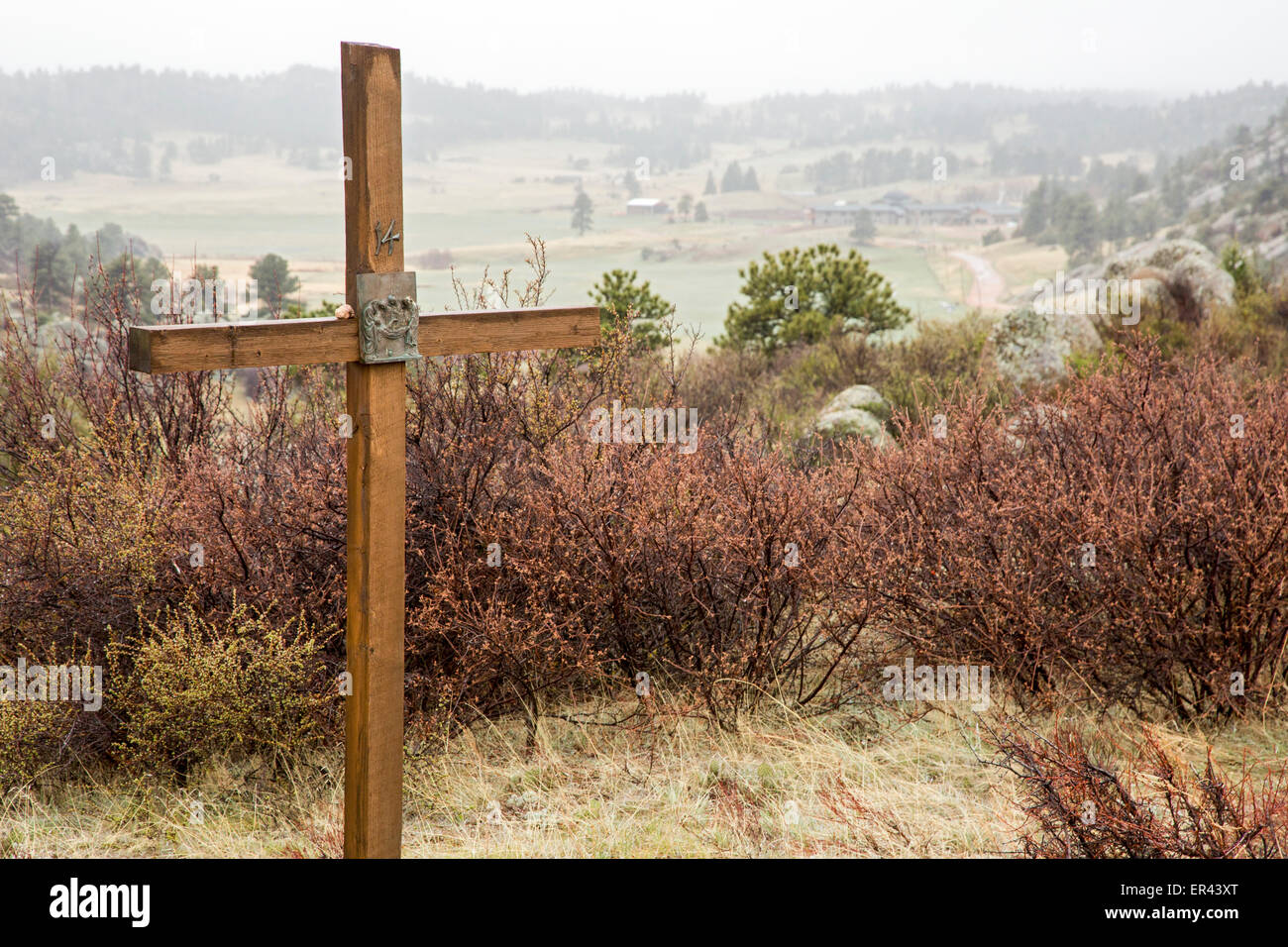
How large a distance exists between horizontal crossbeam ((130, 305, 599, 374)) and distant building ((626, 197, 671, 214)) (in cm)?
8754

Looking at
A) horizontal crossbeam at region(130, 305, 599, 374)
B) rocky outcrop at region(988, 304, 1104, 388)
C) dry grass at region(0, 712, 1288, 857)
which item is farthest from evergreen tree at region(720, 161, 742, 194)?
horizontal crossbeam at region(130, 305, 599, 374)

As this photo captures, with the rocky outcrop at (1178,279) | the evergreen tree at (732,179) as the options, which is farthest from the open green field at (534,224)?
the rocky outcrop at (1178,279)

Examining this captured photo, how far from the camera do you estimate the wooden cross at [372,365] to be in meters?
3.23

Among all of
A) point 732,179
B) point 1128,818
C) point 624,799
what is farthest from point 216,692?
point 732,179

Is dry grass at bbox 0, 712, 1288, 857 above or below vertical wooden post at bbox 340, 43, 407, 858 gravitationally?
below

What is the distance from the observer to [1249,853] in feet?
11.2

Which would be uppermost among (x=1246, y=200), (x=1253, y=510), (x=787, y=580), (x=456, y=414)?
(x=1246, y=200)

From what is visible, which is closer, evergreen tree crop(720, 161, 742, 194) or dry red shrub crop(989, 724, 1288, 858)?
dry red shrub crop(989, 724, 1288, 858)

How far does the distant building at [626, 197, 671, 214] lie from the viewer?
294ft

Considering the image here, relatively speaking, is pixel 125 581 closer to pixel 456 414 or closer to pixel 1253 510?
pixel 456 414

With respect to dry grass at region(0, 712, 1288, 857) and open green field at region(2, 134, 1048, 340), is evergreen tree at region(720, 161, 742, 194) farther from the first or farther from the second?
dry grass at region(0, 712, 1288, 857)

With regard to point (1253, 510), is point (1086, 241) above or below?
above

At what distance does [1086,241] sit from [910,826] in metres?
69.5

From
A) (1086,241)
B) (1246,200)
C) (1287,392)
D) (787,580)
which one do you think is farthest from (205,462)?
(1086,241)
